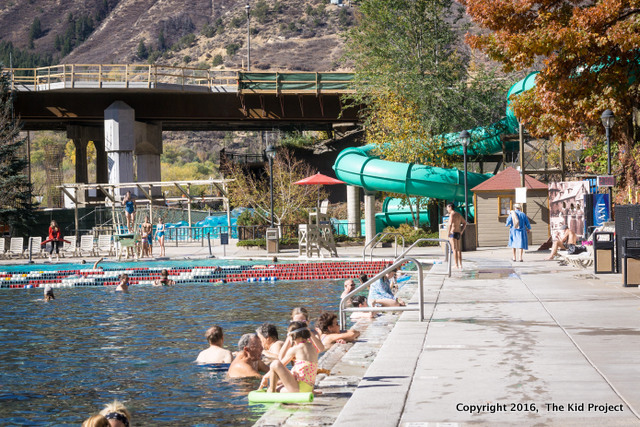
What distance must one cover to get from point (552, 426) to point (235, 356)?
5.97 m

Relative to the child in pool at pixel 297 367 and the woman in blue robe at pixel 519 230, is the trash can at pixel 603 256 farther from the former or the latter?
the child in pool at pixel 297 367

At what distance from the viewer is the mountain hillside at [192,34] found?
14325 centimetres

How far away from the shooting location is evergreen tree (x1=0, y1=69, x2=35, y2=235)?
41594mm

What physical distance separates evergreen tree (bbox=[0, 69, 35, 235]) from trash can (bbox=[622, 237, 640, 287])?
114ft

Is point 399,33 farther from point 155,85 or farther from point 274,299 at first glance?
point 274,299

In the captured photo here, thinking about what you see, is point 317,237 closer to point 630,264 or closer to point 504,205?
point 504,205

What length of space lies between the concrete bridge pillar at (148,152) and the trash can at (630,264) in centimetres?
4071

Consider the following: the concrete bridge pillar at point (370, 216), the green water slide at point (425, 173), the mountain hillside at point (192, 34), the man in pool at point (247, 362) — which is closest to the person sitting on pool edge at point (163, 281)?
the man in pool at point (247, 362)

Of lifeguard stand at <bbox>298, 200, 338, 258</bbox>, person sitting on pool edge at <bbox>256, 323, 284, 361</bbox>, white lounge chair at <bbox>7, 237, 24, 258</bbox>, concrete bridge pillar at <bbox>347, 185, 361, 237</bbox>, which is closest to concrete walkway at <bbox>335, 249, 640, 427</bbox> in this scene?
person sitting on pool edge at <bbox>256, 323, 284, 361</bbox>

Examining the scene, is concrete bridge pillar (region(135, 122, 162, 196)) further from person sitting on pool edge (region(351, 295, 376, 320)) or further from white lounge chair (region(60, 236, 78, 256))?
person sitting on pool edge (region(351, 295, 376, 320))

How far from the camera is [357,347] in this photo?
10203 mm

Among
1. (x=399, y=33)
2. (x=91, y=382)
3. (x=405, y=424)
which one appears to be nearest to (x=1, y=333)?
(x=91, y=382)

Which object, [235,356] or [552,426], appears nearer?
[552,426]

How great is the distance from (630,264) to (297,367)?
8389 millimetres
